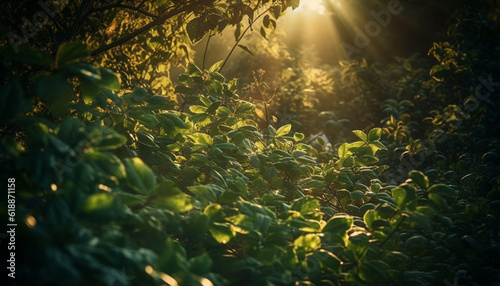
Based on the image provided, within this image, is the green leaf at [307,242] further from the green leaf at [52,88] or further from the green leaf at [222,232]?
the green leaf at [52,88]

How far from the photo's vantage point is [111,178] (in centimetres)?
94

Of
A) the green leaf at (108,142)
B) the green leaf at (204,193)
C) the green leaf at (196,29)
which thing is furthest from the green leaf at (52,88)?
the green leaf at (196,29)

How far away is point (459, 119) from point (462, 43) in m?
1.11

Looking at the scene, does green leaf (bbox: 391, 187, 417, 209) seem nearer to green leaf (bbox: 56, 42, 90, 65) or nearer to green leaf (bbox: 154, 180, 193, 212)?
green leaf (bbox: 154, 180, 193, 212)

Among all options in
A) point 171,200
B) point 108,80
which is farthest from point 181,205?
point 108,80

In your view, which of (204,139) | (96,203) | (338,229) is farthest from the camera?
(204,139)

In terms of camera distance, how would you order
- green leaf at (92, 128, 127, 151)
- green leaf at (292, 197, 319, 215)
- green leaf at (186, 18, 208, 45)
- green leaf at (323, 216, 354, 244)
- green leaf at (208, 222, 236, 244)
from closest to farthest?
green leaf at (92, 128, 127, 151), green leaf at (208, 222, 236, 244), green leaf at (323, 216, 354, 244), green leaf at (292, 197, 319, 215), green leaf at (186, 18, 208, 45)

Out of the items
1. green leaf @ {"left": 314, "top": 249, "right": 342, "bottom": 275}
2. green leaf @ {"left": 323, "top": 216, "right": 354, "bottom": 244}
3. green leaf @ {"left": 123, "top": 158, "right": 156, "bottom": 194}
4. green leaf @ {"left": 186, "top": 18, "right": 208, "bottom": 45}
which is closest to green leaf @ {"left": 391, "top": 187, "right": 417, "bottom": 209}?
green leaf @ {"left": 323, "top": 216, "right": 354, "bottom": 244}

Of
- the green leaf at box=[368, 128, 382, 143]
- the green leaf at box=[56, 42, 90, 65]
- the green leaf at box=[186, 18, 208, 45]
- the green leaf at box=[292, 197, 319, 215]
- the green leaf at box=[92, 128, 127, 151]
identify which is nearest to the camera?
the green leaf at box=[92, 128, 127, 151]

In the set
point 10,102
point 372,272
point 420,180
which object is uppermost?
point 10,102

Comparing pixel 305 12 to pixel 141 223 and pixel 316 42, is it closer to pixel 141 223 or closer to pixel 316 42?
pixel 316 42

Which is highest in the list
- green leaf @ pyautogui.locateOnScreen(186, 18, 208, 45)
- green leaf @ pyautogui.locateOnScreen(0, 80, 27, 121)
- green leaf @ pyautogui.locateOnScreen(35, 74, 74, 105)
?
green leaf @ pyautogui.locateOnScreen(186, 18, 208, 45)

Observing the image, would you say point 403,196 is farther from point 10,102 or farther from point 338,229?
point 10,102

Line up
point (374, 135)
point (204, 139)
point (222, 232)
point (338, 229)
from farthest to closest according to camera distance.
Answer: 1. point (374, 135)
2. point (204, 139)
3. point (338, 229)
4. point (222, 232)
